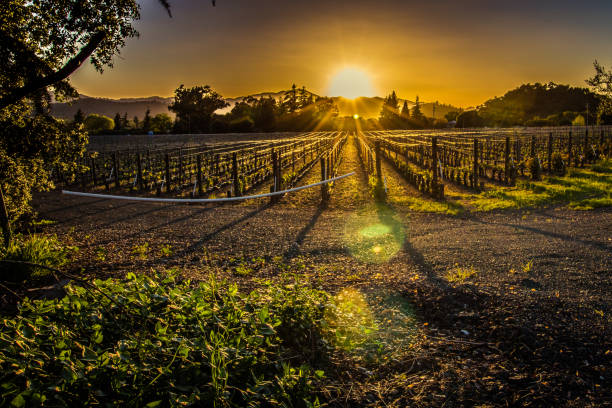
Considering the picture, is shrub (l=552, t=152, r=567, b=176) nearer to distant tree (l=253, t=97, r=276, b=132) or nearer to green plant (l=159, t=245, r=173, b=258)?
green plant (l=159, t=245, r=173, b=258)

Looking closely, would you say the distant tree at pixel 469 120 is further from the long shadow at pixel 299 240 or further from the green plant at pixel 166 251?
the green plant at pixel 166 251

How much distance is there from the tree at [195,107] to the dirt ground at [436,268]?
191ft

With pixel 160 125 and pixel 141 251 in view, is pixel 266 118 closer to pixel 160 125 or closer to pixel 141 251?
pixel 160 125

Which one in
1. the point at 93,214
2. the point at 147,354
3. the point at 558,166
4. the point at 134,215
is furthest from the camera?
the point at 558,166

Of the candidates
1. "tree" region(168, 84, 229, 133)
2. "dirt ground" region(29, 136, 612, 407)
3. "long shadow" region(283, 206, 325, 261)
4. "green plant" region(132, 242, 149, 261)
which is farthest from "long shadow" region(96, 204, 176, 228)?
"tree" region(168, 84, 229, 133)

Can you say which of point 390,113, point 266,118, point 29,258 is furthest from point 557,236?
point 390,113

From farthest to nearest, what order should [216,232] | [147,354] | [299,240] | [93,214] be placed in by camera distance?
[93,214], [216,232], [299,240], [147,354]

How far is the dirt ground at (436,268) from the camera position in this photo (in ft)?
9.41

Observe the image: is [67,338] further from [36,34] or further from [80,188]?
[80,188]

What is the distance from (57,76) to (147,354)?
21.8 feet

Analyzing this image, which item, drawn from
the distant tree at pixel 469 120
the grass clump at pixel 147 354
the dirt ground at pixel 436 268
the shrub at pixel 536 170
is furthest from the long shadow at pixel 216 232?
the distant tree at pixel 469 120

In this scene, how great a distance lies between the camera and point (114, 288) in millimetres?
2756

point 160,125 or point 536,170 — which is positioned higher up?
point 160,125

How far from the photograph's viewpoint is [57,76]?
6781 mm
